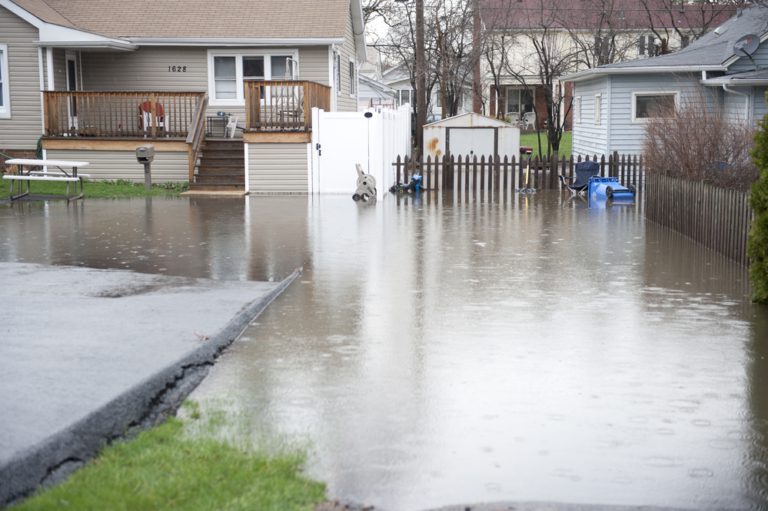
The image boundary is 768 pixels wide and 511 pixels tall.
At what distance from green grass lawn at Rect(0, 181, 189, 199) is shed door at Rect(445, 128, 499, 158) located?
36.0 feet

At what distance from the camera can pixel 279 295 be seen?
11992 mm

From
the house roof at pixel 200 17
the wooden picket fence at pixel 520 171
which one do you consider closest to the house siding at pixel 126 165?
the house roof at pixel 200 17

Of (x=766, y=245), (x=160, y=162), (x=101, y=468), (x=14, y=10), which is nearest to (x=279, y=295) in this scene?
(x=766, y=245)

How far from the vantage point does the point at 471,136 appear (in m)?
35.0

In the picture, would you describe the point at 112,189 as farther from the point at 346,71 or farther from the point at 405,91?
the point at 405,91

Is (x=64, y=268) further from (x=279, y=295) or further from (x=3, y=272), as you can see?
(x=279, y=295)

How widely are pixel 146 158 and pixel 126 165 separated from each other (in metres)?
1.89

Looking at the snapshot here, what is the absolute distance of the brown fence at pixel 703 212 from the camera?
14164mm

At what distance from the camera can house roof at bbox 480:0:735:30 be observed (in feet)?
141

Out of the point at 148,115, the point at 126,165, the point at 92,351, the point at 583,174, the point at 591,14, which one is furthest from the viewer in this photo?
the point at 591,14

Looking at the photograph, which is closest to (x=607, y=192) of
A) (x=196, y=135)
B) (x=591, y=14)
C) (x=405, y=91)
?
(x=196, y=135)

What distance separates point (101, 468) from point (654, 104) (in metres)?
26.1

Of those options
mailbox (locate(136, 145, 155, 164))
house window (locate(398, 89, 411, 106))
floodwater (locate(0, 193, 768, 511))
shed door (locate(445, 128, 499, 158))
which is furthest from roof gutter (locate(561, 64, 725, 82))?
house window (locate(398, 89, 411, 106))

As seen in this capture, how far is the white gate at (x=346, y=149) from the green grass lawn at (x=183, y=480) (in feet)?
63.2
